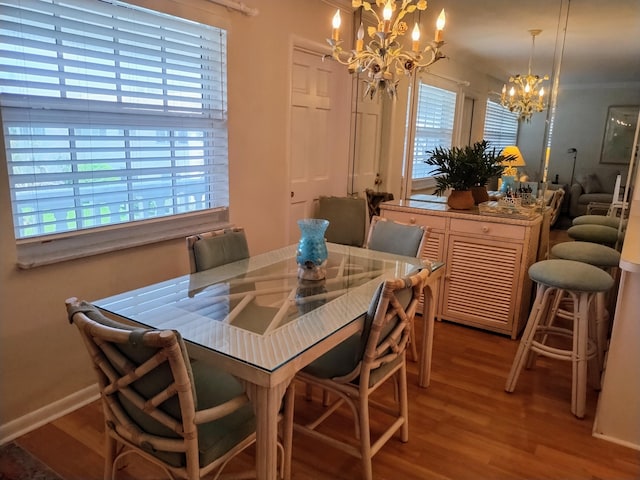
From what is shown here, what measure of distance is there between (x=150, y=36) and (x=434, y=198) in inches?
95.1

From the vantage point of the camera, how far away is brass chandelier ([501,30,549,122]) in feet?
11.1

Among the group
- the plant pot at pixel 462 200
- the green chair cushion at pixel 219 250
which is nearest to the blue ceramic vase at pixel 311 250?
the green chair cushion at pixel 219 250

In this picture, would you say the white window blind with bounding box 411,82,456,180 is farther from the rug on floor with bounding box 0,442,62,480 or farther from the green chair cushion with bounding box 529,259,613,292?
the rug on floor with bounding box 0,442,62,480

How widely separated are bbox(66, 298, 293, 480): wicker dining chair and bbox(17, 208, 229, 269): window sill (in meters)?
0.96

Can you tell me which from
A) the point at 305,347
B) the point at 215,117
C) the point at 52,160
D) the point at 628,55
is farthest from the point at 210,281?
the point at 628,55

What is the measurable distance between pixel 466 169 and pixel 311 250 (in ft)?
5.98

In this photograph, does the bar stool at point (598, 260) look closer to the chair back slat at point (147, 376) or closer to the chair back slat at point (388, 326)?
the chair back slat at point (388, 326)

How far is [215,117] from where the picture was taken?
2.96 metres

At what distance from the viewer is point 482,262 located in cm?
Answer: 330

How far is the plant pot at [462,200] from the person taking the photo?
3.46m

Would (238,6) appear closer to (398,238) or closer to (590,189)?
(398,238)

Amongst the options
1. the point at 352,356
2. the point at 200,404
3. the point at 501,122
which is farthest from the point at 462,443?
the point at 501,122

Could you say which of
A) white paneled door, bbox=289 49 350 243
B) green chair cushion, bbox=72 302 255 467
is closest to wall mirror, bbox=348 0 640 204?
white paneled door, bbox=289 49 350 243

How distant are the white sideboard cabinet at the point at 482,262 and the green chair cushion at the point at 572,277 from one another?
0.69 m
